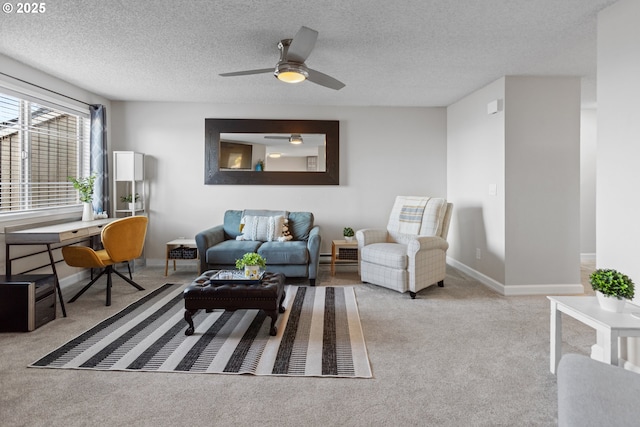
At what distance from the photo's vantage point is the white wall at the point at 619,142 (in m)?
2.22

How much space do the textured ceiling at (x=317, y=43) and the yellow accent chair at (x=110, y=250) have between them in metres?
1.71

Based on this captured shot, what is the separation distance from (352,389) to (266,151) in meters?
4.09

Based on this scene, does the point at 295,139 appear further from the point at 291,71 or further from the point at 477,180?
the point at 477,180

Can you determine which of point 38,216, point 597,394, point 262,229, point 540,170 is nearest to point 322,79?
point 262,229

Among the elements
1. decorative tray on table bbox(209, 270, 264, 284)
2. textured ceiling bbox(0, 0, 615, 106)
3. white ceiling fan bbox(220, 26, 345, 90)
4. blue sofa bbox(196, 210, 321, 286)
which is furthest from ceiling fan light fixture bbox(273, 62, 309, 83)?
blue sofa bbox(196, 210, 321, 286)

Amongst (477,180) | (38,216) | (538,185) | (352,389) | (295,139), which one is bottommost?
(352,389)

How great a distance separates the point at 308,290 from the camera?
4125 millimetres

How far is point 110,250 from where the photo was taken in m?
3.65

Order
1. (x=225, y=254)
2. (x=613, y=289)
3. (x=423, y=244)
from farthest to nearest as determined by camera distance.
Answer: (x=225, y=254)
(x=423, y=244)
(x=613, y=289)

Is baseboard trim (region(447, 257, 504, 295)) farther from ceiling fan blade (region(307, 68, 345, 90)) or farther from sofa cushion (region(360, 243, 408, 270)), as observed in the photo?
ceiling fan blade (region(307, 68, 345, 90))

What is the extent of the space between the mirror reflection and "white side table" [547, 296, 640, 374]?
398 centimetres

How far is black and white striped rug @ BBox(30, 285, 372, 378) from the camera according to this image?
2287 millimetres

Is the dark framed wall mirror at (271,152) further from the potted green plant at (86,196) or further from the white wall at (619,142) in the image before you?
the white wall at (619,142)

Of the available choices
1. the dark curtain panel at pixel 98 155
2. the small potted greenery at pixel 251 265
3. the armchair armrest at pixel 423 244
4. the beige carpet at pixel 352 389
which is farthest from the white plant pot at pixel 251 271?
the dark curtain panel at pixel 98 155
